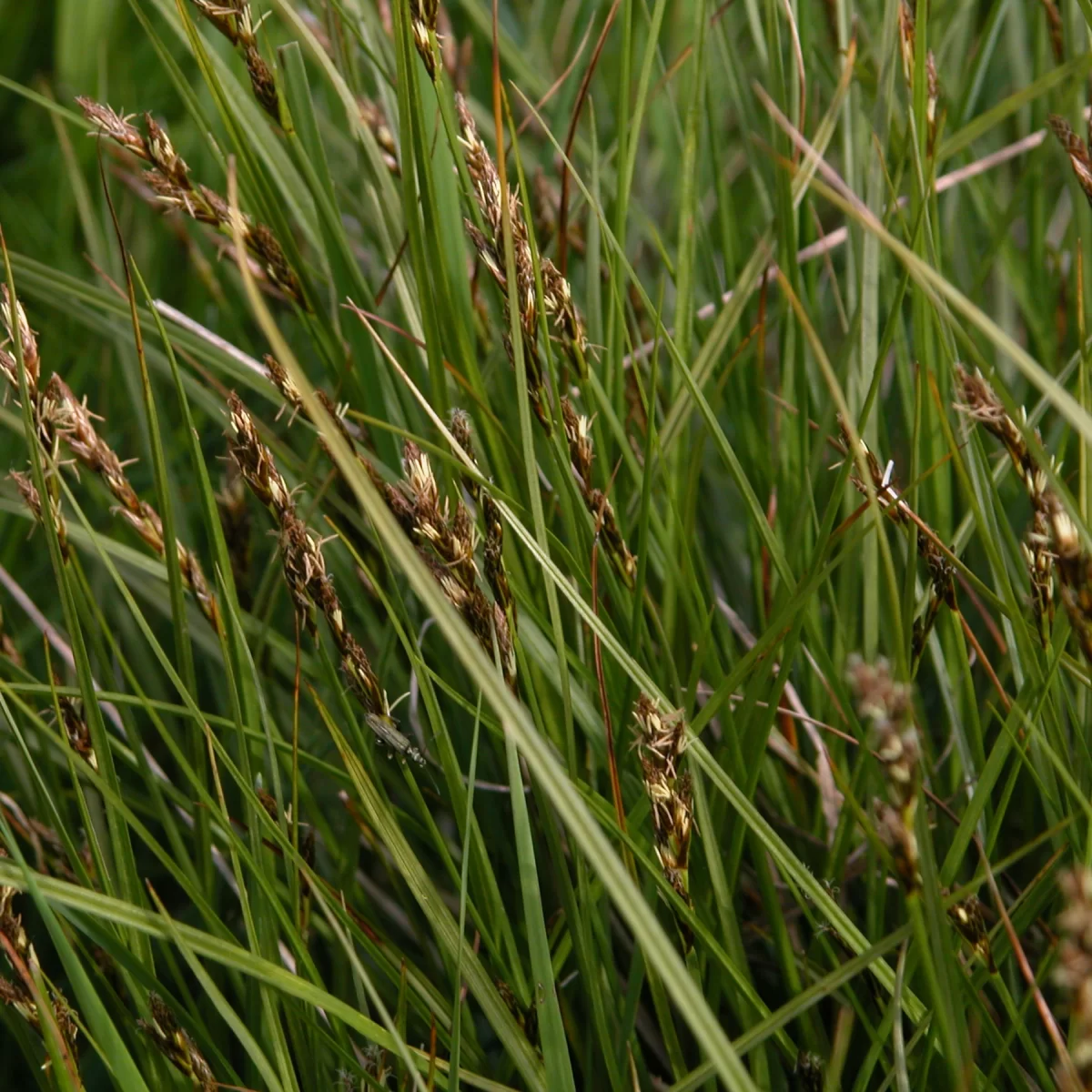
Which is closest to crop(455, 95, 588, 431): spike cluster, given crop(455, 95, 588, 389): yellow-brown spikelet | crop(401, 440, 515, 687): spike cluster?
crop(455, 95, 588, 389): yellow-brown spikelet

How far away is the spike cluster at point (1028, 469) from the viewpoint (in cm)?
51

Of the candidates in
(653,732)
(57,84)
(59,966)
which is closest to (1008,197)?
(653,732)

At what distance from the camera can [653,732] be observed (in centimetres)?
54

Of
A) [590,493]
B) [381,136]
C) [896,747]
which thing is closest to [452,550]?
[590,493]

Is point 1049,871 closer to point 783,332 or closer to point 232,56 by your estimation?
point 783,332

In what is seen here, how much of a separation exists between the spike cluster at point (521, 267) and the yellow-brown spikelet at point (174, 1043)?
15.7 inches

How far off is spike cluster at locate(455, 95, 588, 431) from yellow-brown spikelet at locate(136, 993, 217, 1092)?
398 mm

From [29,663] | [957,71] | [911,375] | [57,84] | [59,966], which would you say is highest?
[57,84]

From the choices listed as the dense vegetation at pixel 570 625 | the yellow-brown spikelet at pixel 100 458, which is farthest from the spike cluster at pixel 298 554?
the yellow-brown spikelet at pixel 100 458

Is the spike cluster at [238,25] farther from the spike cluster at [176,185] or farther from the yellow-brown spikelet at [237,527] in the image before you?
the yellow-brown spikelet at [237,527]

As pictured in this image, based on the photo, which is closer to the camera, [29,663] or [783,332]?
[783,332]

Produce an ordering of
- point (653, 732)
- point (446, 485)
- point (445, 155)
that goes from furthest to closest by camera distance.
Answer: point (445, 155) < point (446, 485) < point (653, 732)

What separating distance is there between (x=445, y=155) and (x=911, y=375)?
451 mm

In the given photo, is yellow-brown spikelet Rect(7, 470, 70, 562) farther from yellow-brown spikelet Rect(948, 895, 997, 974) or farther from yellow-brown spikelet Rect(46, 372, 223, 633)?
yellow-brown spikelet Rect(948, 895, 997, 974)
